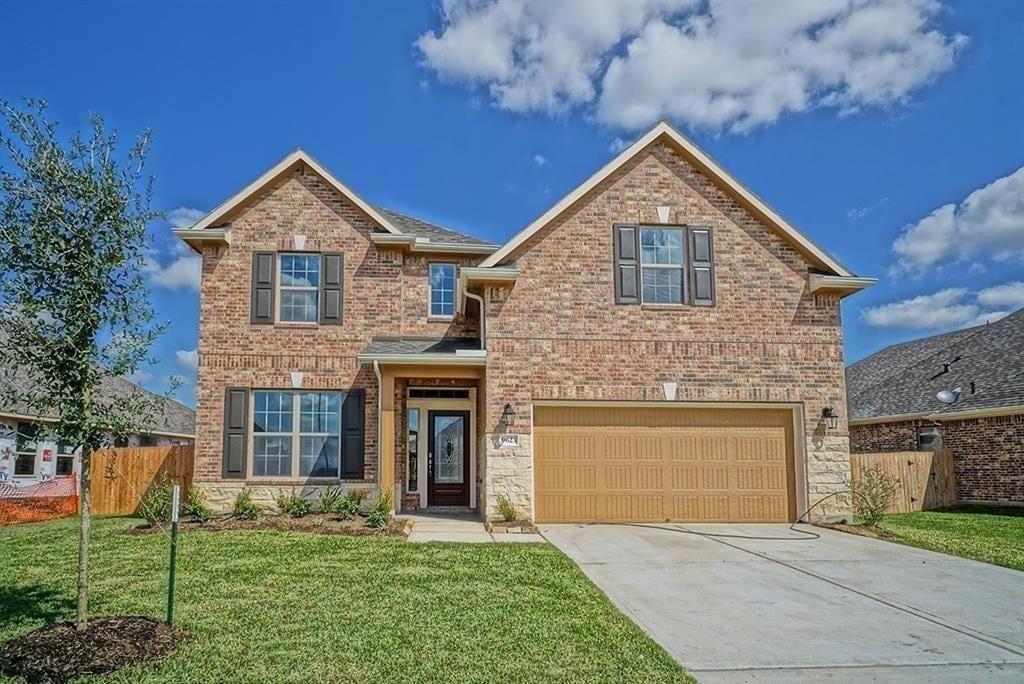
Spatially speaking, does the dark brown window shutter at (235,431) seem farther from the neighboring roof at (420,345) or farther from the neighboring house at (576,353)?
the neighboring roof at (420,345)

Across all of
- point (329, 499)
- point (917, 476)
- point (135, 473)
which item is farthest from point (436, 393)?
point (917, 476)

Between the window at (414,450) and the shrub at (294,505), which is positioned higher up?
the window at (414,450)

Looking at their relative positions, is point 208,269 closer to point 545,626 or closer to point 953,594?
point 545,626

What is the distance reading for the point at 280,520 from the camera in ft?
44.0

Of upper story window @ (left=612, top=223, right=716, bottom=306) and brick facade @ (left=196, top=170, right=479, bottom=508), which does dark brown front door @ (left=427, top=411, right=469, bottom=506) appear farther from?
upper story window @ (left=612, top=223, right=716, bottom=306)

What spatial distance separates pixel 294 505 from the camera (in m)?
14.0

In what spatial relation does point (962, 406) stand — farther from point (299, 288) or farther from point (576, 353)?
point (299, 288)

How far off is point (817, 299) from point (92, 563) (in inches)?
496

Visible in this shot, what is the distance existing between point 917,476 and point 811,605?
12.2m

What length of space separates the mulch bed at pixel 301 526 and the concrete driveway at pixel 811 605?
2787 millimetres

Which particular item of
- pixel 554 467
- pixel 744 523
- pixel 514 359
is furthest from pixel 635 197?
pixel 744 523

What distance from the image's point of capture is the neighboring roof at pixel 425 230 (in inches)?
644

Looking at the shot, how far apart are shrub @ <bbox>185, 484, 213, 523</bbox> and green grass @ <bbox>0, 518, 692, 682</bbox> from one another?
1839mm

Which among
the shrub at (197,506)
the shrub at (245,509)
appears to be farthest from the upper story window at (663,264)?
the shrub at (197,506)
